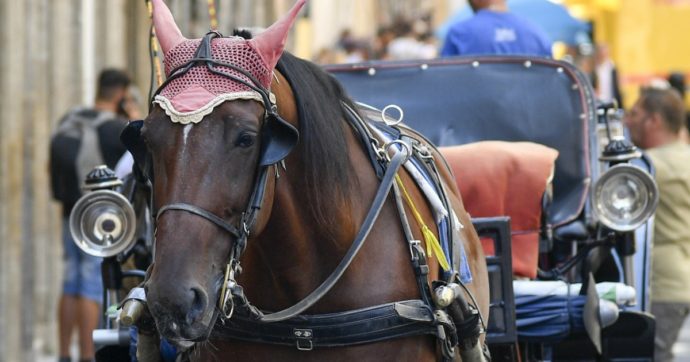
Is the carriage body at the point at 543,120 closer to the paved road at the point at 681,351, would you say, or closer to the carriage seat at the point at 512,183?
the carriage seat at the point at 512,183

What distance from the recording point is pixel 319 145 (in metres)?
4.67

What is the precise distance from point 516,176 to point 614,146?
0.43 m

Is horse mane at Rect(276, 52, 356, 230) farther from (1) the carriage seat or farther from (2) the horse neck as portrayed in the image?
(1) the carriage seat

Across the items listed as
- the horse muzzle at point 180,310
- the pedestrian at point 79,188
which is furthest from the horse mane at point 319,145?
the pedestrian at point 79,188

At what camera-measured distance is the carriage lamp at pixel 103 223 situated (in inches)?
243

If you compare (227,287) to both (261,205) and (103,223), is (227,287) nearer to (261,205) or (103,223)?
(261,205)

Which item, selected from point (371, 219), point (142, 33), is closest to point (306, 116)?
point (371, 219)

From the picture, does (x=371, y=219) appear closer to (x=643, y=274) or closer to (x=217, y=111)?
(x=217, y=111)

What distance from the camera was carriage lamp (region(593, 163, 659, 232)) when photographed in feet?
21.1

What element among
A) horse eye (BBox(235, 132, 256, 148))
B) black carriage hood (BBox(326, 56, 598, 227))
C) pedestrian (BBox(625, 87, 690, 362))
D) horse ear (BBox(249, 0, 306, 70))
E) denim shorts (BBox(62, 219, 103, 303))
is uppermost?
horse ear (BBox(249, 0, 306, 70))

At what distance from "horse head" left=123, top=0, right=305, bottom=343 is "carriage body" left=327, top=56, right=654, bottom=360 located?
2.60 metres

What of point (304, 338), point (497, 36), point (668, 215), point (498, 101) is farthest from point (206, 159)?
point (668, 215)

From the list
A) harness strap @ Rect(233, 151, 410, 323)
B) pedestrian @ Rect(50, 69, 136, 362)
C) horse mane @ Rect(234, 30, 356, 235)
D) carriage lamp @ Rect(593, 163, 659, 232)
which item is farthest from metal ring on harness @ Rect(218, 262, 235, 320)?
pedestrian @ Rect(50, 69, 136, 362)

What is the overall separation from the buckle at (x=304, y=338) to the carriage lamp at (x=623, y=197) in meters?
2.08
